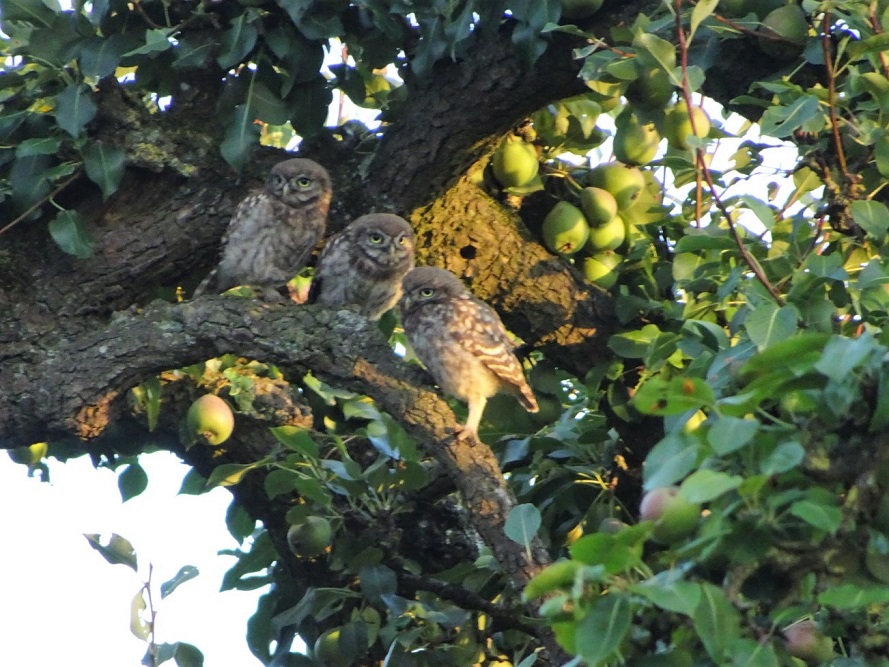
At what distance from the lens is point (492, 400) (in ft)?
12.1

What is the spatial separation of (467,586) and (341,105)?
2.10 metres

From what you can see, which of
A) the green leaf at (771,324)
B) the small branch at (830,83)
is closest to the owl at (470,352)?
the small branch at (830,83)

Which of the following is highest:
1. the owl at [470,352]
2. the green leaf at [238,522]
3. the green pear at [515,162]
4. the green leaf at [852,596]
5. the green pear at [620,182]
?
the green leaf at [852,596]

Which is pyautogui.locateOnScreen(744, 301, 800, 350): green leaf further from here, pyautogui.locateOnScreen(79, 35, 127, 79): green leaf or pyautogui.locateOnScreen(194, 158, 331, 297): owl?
pyautogui.locateOnScreen(79, 35, 127, 79): green leaf

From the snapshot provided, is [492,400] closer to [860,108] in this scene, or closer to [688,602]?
[860,108]

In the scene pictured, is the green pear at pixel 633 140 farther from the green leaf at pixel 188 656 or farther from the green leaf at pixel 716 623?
the green leaf at pixel 716 623

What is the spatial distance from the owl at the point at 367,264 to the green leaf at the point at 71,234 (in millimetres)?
738

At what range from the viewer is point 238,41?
10.9ft

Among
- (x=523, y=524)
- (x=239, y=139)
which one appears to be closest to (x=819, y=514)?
(x=523, y=524)

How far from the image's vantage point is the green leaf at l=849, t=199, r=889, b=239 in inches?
102

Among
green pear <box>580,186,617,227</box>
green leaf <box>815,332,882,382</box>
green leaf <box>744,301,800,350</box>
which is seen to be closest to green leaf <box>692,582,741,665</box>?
green leaf <box>815,332,882,382</box>

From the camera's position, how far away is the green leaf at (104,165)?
10.9 feet

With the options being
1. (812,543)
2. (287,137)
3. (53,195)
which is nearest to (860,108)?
(812,543)

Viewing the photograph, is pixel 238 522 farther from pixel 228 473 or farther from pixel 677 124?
pixel 677 124
